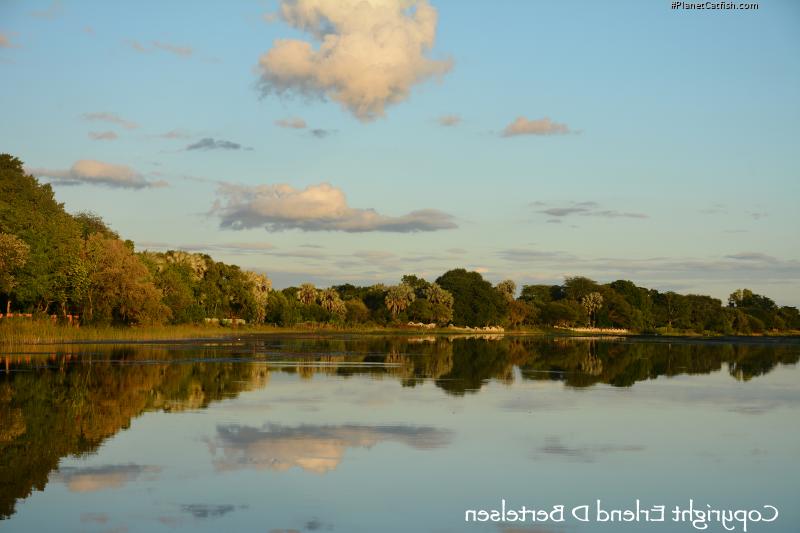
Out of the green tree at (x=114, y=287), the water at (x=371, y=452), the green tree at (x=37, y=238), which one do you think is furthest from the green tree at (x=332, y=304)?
the water at (x=371, y=452)

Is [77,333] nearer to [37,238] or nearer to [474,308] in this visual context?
[37,238]

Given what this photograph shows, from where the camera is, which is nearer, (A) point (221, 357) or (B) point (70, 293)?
(A) point (221, 357)

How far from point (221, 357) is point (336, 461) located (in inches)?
1451

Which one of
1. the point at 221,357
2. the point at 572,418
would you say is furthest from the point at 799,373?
the point at 221,357

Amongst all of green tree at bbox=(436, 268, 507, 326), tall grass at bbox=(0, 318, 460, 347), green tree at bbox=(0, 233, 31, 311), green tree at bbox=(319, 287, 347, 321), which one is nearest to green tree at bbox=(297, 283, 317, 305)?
green tree at bbox=(319, 287, 347, 321)

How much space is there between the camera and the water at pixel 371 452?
43.0 ft

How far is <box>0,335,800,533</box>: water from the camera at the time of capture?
13102 mm

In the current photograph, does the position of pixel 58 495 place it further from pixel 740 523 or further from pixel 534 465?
pixel 740 523

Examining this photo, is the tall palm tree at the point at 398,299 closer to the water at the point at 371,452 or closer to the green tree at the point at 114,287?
the green tree at the point at 114,287

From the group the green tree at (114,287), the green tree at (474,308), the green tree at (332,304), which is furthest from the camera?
the green tree at (474,308)

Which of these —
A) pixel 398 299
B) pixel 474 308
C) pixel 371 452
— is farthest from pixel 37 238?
pixel 474 308

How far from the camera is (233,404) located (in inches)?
1048

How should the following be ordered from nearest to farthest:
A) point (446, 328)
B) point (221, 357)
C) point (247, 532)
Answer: point (247, 532)
point (221, 357)
point (446, 328)

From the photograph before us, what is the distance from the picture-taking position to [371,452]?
18328 millimetres
